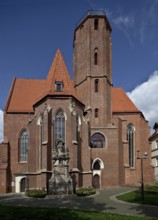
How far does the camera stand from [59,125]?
115 ft

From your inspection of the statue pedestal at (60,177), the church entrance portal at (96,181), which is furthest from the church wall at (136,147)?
the statue pedestal at (60,177)

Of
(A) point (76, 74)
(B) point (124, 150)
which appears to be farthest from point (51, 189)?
(A) point (76, 74)

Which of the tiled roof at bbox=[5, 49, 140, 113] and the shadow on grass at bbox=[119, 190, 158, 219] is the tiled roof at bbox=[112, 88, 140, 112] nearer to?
the tiled roof at bbox=[5, 49, 140, 113]

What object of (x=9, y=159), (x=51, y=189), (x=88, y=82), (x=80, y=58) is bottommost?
(x=51, y=189)

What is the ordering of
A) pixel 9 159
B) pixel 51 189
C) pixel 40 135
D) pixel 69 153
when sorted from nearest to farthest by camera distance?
pixel 51 189 < pixel 69 153 < pixel 40 135 < pixel 9 159

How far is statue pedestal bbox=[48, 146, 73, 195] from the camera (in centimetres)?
2998

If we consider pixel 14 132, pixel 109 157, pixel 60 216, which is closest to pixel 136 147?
pixel 109 157

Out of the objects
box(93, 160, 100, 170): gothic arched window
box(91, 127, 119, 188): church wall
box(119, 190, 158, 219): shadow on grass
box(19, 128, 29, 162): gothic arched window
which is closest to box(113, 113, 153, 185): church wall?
box(91, 127, 119, 188): church wall

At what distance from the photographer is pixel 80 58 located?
4303 centimetres

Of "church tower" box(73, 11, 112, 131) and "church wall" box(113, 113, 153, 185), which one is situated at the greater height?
"church tower" box(73, 11, 112, 131)

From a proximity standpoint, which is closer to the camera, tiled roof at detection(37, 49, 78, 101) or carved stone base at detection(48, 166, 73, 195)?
carved stone base at detection(48, 166, 73, 195)

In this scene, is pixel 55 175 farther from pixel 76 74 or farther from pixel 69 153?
pixel 76 74

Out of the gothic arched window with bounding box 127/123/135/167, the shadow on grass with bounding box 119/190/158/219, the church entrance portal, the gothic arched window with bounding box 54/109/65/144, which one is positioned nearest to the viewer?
the shadow on grass with bounding box 119/190/158/219

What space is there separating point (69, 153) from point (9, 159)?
399 inches
